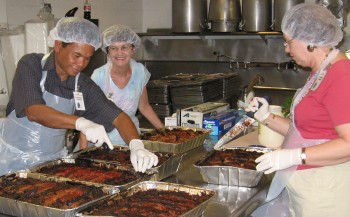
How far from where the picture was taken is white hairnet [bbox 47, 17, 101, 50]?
2453 mm

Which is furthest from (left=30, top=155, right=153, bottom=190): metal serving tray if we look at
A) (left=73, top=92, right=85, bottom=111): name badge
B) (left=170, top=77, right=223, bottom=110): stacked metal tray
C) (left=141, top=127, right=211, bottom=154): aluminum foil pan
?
(left=170, top=77, right=223, bottom=110): stacked metal tray

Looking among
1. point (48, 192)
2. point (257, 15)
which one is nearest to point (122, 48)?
point (48, 192)

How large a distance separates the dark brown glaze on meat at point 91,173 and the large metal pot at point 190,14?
3113 mm

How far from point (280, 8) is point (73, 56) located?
3.01m

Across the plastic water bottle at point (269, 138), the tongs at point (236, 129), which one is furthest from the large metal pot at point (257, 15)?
the plastic water bottle at point (269, 138)

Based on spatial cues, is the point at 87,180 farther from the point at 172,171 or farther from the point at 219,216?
the point at 219,216

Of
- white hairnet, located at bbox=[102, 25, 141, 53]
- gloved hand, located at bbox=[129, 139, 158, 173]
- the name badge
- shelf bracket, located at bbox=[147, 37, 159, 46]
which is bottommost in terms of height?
gloved hand, located at bbox=[129, 139, 158, 173]

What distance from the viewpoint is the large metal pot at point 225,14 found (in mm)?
5059

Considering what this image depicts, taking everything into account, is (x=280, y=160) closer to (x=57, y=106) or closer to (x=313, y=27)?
(x=313, y=27)

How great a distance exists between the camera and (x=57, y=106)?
2.58 meters

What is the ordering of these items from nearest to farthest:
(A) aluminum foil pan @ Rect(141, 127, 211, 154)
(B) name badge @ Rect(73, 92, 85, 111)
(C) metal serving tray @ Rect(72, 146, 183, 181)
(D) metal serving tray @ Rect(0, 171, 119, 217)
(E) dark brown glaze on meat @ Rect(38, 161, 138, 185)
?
(D) metal serving tray @ Rect(0, 171, 119, 217), (E) dark brown glaze on meat @ Rect(38, 161, 138, 185), (C) metal serving tray @ Rect(72, 146, 183, 181), (B) name badge @ Rect(73, 92, 85, 111), (A) aluminum foil pan @ Rect(141, 127, 211, 154)

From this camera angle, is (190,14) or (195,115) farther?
(190,14)

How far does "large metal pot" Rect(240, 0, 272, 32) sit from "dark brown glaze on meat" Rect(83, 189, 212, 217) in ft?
11.0

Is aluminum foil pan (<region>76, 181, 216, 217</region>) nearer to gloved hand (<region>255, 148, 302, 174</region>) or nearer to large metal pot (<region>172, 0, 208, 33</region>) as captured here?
gloved hand (<region>255, 148, 302, 174</region>)
